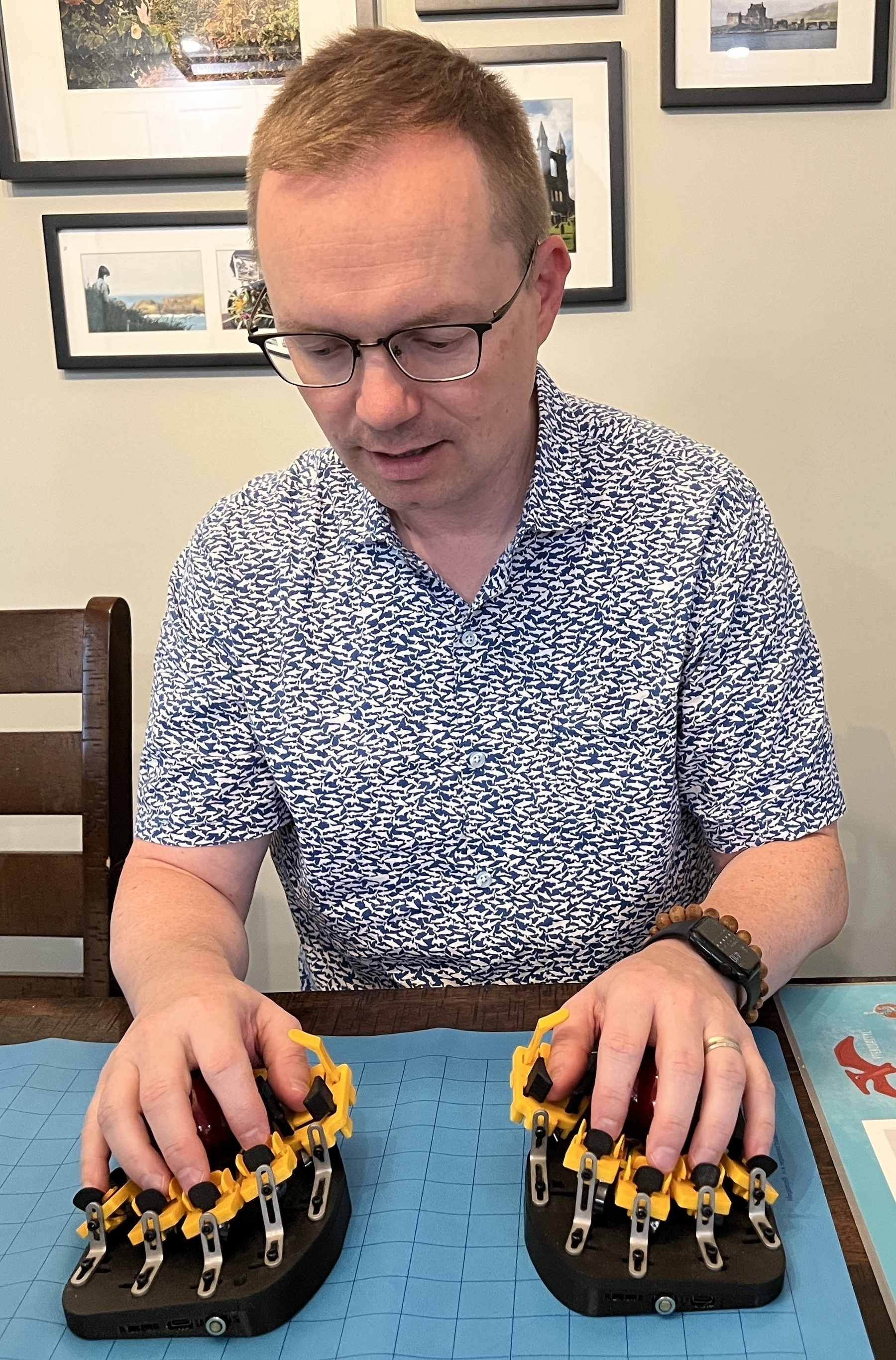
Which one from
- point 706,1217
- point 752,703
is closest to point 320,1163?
point 706,1217

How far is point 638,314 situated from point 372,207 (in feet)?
3.53

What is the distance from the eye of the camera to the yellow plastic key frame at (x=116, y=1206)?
699 millimetres

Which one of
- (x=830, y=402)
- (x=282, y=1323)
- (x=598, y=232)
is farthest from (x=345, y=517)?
(x=830, y=402)

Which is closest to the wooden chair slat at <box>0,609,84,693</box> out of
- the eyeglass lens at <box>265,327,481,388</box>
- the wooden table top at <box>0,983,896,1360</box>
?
the wooden table top at <box>0,983,896,1360</box>

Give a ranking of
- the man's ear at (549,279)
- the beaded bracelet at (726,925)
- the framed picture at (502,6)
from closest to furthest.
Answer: the beaded bracelet at (726,925)
the man's ear at (549,279)
the framed picture at (502,6)

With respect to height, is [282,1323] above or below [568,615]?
below

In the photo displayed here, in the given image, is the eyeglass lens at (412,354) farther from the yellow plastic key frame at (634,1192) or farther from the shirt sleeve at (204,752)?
the yellow plastic key frame at (634,1192)

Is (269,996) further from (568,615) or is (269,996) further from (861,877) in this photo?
(861,877)

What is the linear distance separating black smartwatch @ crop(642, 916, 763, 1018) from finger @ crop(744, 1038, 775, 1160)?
9 cm

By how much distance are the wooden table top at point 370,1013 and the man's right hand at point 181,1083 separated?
147 millimetres

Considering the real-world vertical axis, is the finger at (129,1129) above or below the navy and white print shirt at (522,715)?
below

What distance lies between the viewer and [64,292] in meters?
1.86

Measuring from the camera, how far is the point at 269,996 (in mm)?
973

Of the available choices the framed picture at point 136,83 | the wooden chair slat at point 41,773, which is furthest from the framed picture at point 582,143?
the wooden chair slat at point 41,773
